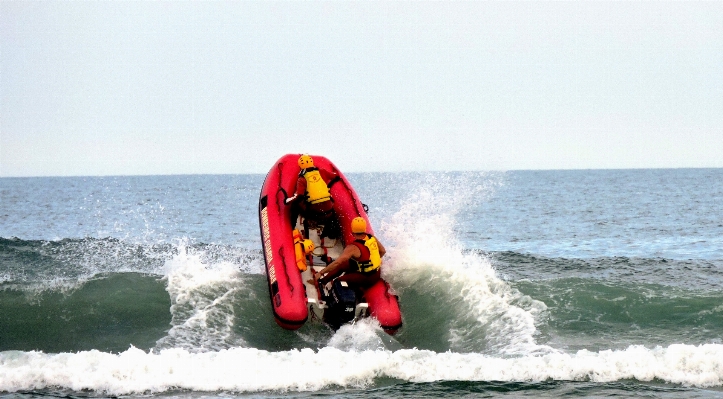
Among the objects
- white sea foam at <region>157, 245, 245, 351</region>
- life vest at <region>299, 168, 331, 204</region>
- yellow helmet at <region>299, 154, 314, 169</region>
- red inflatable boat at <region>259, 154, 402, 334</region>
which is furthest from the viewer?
yellow helmet at <region>299, 154, 314, 169</region>

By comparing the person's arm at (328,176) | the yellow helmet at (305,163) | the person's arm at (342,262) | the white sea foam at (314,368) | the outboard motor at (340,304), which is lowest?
the white sea foam at (314,368)

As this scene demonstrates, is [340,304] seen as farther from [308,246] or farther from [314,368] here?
[308,246]

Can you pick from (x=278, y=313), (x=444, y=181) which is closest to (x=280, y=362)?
(x=278, y=313)

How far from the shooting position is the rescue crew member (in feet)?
30.0

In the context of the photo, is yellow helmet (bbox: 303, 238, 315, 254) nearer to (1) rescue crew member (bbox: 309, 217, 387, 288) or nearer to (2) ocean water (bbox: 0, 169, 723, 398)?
(1) rescue crew member (bbox: 309, 217, 387, 288)

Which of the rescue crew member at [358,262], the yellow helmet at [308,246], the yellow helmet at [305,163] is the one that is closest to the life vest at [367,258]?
the rescue crew member at [358,262]

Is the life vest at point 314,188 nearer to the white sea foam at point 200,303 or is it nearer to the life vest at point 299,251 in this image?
the life vest at point 299,251

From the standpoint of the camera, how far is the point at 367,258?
914cm

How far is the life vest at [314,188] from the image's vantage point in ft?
34.7

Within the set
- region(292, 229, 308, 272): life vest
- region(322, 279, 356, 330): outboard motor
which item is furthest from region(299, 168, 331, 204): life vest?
region(322, 279, 356, 330): outboard motor

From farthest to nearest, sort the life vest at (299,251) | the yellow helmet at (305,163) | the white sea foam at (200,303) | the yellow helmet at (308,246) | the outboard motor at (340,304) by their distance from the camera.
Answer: the yellow helmet at (305,163), the yellow helmet at (308,246), the life vest at (299,251), the white sea foam at (200,303), the outboard motor at (340,304)

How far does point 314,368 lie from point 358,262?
1.78 metres

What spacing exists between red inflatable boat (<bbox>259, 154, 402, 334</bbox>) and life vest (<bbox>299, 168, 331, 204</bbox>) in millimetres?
416

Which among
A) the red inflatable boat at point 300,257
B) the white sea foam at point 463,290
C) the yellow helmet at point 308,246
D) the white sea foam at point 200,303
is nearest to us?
the red inflatable boat at point 300,257
